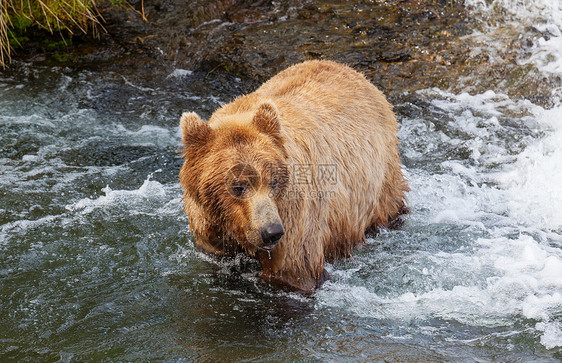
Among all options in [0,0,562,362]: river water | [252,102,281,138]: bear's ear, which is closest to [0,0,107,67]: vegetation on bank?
[0,0,562,362]: river water

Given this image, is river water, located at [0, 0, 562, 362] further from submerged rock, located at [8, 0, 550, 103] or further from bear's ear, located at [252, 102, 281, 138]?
A: bear's ear, located at [252, 102, 281, 138]

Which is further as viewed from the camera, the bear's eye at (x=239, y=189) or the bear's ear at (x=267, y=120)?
the bear's ear at (x=267, y=120)

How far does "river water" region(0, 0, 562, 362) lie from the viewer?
15.3 feet

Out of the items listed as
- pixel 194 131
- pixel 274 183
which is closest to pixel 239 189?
pixel 274 183

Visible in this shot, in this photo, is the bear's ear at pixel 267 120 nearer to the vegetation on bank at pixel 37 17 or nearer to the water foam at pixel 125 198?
the water foam at pixel 125 198

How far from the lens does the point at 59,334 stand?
181 inches

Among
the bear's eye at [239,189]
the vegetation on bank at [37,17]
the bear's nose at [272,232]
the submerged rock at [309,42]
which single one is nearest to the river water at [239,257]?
the submerged rock at [309,42]

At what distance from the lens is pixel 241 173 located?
177 inches

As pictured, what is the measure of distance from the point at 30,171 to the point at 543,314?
5.71 m

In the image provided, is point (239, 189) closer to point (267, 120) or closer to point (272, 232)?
point (272, 232)

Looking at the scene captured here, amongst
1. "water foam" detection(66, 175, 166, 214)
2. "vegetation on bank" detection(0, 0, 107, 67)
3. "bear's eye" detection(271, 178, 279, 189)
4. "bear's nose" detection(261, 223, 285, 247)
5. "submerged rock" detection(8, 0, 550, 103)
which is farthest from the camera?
"vegetation on bank" detection(0, 0, 107, 67)

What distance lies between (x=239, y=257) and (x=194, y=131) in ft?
4.21

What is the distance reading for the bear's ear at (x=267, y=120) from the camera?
4695 millimetres

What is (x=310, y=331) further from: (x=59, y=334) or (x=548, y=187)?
(x=548, y=187)
